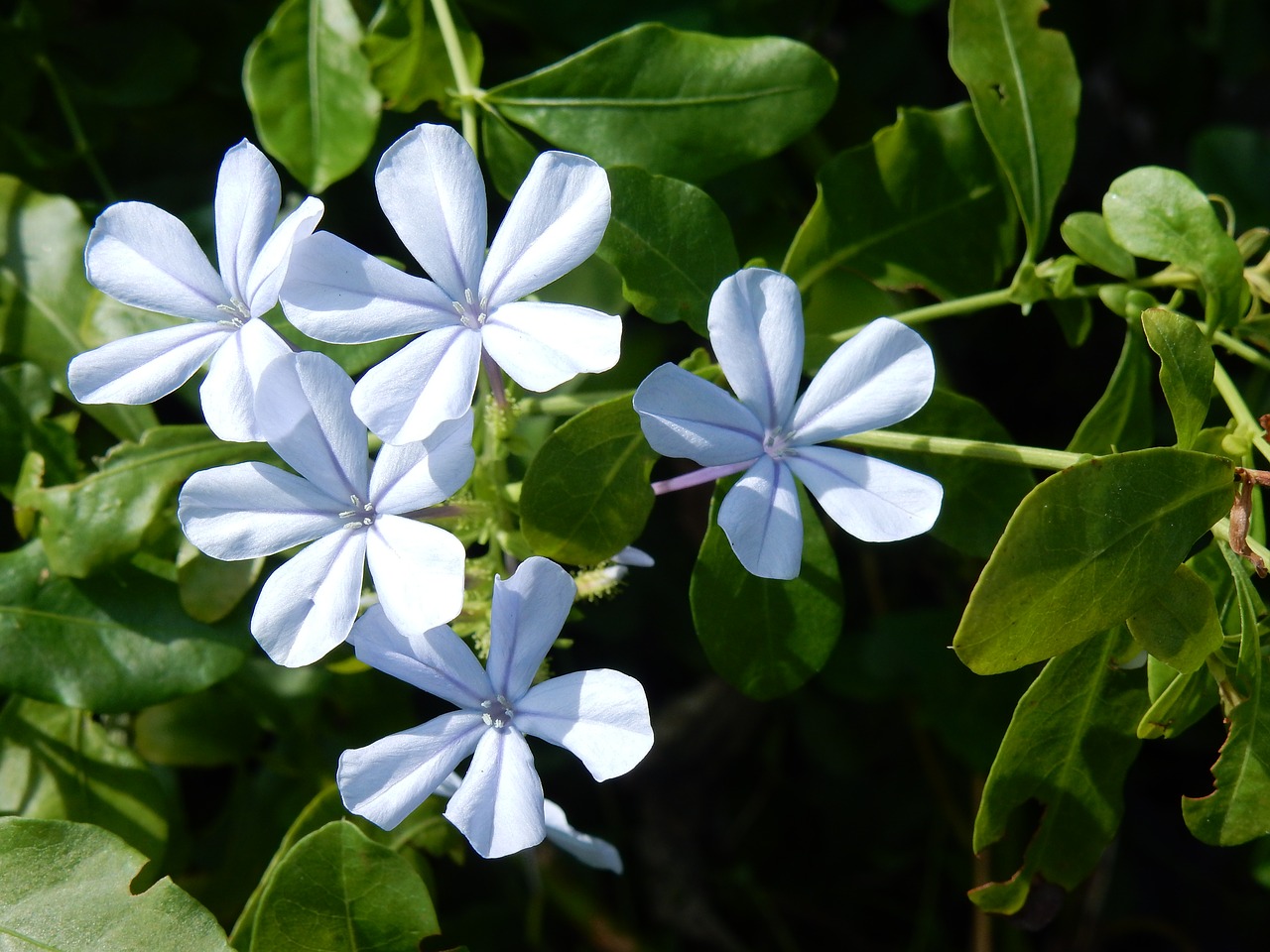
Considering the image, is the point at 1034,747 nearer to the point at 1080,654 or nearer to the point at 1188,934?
the point at 1080,654

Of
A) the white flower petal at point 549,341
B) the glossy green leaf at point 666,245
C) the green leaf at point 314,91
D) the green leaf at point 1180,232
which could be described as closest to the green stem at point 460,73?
the green leaf at point 314,91

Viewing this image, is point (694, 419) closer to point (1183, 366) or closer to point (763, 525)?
point (763, 525)

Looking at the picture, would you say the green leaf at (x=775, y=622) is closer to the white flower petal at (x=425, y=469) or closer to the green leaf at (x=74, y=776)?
the white flower petal at (x=425, y=469)

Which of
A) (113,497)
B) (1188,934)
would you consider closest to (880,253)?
(113,497)

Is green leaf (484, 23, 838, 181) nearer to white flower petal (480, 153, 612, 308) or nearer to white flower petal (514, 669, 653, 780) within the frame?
white flower petal (480, 153, 612, 308)

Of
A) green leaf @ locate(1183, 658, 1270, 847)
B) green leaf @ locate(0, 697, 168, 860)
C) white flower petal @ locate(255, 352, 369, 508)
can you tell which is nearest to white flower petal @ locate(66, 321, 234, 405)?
white flower petal @ locate(255, 352, 369, 508)

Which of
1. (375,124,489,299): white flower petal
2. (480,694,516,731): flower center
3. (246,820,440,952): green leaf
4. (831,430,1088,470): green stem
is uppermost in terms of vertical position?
(375,124,489,299): white flower petal

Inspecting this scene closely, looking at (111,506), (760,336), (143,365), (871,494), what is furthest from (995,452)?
(111,506)
